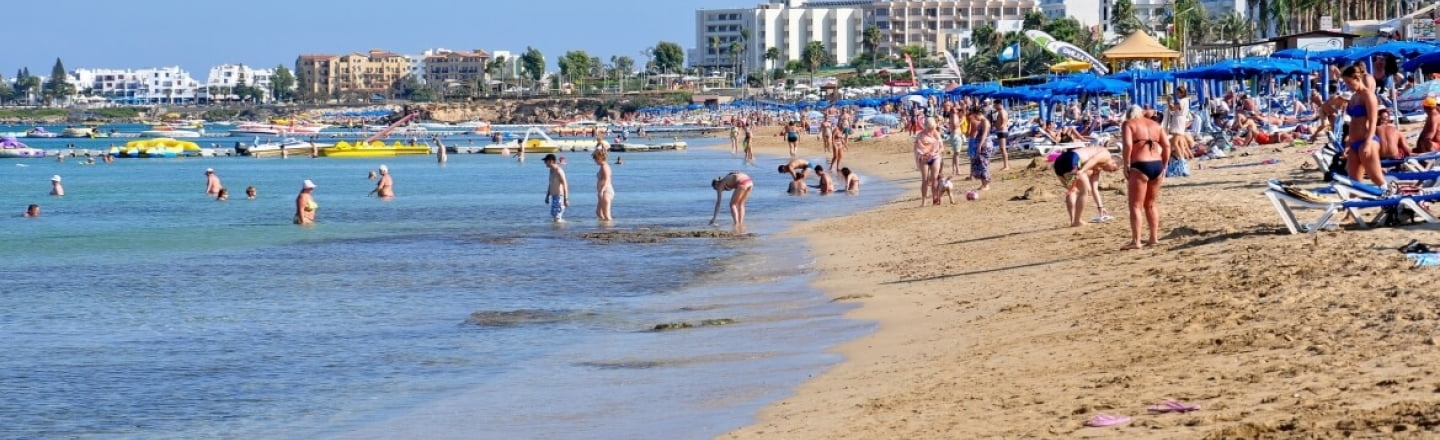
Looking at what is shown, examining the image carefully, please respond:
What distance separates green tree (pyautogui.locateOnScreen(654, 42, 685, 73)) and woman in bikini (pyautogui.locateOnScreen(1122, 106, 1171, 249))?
180 metres

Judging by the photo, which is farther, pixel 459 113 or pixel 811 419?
pixel 459 113

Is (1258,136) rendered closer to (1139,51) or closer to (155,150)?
(1139,51)

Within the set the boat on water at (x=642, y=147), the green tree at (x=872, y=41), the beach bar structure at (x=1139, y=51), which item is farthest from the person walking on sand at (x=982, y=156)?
the green tree at (x=872, y=41)

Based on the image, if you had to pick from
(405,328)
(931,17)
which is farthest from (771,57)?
(405,328)

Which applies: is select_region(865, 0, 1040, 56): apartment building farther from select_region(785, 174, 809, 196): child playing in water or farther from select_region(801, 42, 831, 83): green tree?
select_region(785, 174, 809, 196): child playing in water

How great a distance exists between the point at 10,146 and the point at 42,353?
218 ft

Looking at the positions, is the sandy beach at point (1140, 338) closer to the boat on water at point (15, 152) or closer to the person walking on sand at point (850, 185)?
the person walking on sand at point (850, 185)

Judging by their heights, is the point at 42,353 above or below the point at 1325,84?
below

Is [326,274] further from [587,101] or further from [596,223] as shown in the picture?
[587,101]

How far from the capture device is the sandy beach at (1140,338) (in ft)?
19.7

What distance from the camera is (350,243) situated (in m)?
21.9

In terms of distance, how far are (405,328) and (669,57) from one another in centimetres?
18087

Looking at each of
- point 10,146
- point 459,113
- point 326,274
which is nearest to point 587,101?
point 459,113

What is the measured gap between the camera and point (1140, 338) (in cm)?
828
